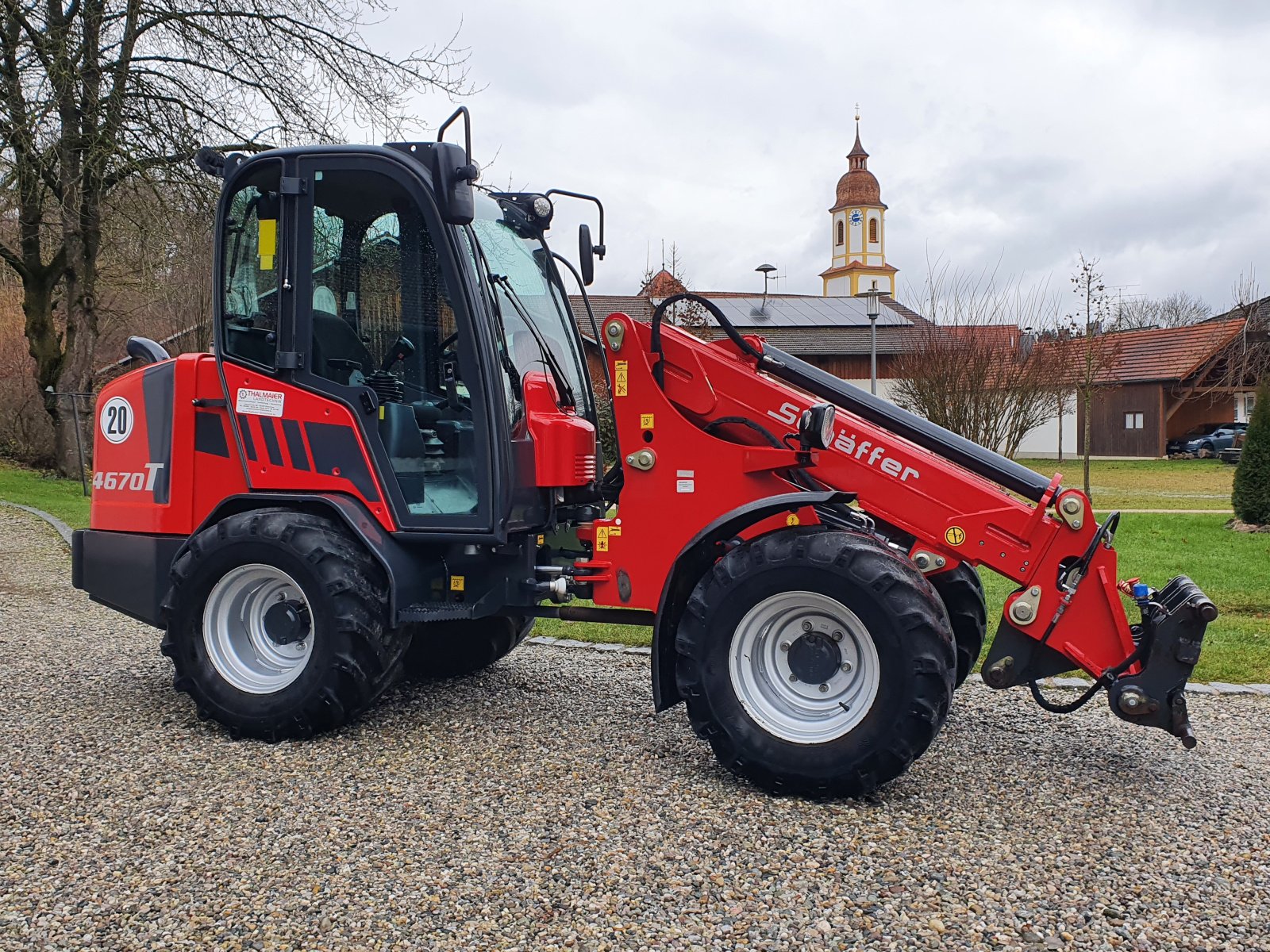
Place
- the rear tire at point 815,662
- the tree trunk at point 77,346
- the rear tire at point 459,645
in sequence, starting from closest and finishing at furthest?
the rear tire at point 815,662 < the rear tire at point 459,645 < the tree trunk at point 77,346

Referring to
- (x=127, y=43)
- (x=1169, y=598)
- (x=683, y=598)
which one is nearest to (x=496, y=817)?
(x=683, y=598)

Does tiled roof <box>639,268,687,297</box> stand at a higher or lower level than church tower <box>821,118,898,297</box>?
lower

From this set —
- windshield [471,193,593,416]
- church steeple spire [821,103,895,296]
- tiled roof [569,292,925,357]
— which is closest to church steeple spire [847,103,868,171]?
church steeple spire [821,103,895,296]

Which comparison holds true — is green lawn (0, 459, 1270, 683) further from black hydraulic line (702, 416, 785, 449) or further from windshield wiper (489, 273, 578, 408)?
black hydraulic line (702, 416, 785, 449)

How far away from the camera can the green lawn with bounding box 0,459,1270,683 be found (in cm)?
659

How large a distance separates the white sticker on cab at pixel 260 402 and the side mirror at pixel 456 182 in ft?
3.74

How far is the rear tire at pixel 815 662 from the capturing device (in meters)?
3.77

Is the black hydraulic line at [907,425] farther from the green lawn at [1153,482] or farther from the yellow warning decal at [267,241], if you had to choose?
the green lawn at [1153,482]

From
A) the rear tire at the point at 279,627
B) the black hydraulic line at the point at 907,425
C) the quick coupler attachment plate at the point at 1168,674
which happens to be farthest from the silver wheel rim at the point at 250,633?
the quick coupler attachment plate at the point at 1168,674

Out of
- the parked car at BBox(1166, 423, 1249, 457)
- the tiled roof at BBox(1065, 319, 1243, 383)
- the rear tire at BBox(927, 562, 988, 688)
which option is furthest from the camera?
the tiled roof at BBox(1065, 319, 1243, 383)

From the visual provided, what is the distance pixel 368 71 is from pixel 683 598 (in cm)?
1302

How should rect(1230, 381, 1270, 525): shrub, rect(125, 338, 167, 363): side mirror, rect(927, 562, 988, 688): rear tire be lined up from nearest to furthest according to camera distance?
rect(927, 562, 988, 688): rear tire < rect(125, 338, 167, 363): side mirror < rect(1230, 381, 1270, 525): shrub

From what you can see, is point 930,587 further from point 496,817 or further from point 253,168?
point 253,168

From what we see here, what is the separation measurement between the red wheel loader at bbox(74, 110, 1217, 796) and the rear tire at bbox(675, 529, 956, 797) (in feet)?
0.03
